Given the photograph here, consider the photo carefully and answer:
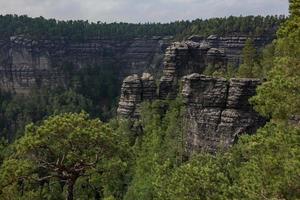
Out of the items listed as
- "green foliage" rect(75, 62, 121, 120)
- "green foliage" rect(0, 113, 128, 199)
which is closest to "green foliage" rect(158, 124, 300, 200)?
"green foliage" rect(0, 113, 128, 199)

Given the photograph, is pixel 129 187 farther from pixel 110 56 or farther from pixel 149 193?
pixel 110 56

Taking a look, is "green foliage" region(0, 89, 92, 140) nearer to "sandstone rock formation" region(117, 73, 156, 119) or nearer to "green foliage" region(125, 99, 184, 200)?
"sandstone rock formation" region(117, 73, 156, 119)

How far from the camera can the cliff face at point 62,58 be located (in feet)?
508

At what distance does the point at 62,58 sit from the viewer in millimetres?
162250

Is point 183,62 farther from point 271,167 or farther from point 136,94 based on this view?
point 271,167

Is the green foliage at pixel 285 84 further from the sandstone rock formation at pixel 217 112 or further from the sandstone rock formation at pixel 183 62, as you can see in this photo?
the sandstone rock formation at pixel 183 62

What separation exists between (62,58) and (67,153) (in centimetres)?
13225

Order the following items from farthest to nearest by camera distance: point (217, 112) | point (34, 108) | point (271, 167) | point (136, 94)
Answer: point (34, 108), point (136, 94), point (217, 112), point (271, 167)

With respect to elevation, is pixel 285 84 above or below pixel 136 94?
above

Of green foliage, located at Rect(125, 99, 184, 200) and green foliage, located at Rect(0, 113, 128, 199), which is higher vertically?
green foliage, located at Rect(0, 113, 128, 199)

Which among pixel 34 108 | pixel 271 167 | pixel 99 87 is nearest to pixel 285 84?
pixel 271 167

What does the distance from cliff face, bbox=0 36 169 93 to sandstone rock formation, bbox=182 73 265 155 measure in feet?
316

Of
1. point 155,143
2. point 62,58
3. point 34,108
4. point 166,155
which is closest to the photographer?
point 166,155

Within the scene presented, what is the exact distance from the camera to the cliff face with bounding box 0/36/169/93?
15488 centimetres
